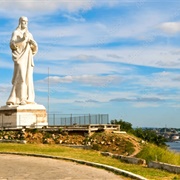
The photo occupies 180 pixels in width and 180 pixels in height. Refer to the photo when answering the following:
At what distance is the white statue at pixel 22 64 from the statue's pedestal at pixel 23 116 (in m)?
0.81

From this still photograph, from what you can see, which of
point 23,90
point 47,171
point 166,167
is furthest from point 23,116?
point 166,167

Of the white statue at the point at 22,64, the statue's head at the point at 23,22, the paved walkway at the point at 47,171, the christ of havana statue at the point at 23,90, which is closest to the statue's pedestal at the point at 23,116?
the christ of havana statue at the point at 23,90

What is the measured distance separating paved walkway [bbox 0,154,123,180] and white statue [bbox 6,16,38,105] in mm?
15619

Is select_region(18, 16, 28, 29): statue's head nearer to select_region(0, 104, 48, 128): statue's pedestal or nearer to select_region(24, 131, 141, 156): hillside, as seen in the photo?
select_region(0, 104, 48, 128): statue's pedestal

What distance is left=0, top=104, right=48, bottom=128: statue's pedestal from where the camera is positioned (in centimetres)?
2912

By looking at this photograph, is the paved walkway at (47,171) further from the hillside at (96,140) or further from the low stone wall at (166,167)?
the hillside at (96,140)

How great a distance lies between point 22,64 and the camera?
102 feet

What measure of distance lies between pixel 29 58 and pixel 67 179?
21534 mm

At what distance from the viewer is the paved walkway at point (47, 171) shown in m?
11.5

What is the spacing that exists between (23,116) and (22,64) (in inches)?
173

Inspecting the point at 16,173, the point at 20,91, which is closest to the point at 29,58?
the point at 20,91

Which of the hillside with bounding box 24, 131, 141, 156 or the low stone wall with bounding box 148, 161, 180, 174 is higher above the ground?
the hillside with bounding box 24, 131, 141, 156

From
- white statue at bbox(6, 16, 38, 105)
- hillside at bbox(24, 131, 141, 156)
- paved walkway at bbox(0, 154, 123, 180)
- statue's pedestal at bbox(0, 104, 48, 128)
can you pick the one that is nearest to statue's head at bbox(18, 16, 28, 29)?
white statue at bbox(6, 16, 38, 105)

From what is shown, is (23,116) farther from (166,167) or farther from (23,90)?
(166,167)
